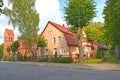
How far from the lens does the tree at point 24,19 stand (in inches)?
2036

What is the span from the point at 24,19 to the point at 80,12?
15.0 m

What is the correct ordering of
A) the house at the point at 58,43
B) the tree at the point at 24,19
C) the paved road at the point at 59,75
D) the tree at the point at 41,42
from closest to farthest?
1. the paved road at the point at 59,75
2. the tree at the point at 24,19
3. the house at the point at 58,43
4. the tree at the point at 41,42

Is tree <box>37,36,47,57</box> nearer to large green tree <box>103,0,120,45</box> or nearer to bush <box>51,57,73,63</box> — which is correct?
bush <box>51,57,73,63</box>

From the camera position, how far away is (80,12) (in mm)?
40875

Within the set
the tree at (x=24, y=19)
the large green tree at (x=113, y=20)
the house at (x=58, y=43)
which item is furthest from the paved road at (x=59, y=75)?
the house at (x=58, y=43)

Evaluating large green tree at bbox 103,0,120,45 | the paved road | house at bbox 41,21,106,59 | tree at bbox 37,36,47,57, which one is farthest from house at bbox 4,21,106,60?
the paved road

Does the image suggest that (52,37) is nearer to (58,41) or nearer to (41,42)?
(58,41)

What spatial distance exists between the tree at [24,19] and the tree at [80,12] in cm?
1204

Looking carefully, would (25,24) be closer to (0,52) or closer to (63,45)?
(63,45)

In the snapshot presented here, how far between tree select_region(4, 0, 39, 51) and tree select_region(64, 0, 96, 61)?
12.0m

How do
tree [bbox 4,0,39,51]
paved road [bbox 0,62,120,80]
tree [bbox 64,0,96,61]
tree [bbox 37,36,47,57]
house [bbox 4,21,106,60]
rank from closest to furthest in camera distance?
paved road [bbox 0,62,120,80]
tree [bbox 64,0,96,61]
tree [bbox 4,0,39,51]
house [bbox 4,21,106,60]
tree [bbox 37,36,47,57]

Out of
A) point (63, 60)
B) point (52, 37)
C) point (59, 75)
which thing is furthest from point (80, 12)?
point (59, 75)

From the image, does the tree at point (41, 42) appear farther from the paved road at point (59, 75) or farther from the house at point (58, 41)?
the paved road at point (59, 75)

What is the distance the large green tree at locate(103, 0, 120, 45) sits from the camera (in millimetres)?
41406
